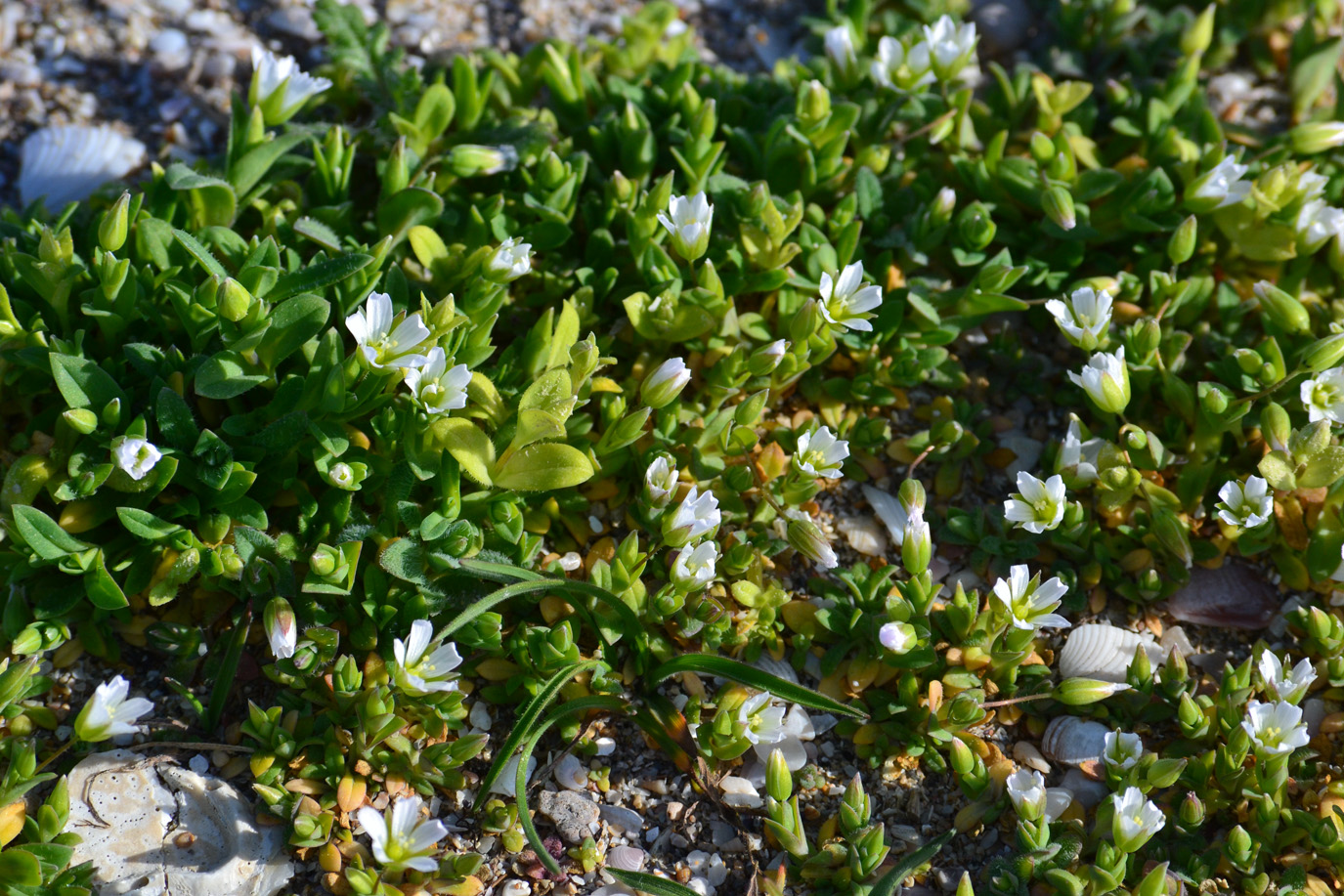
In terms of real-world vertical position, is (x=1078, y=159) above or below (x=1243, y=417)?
above

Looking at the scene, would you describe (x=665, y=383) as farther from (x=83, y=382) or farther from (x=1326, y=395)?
(x=1326, y=395)

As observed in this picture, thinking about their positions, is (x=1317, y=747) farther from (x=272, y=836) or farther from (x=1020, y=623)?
(x=272, y=836)

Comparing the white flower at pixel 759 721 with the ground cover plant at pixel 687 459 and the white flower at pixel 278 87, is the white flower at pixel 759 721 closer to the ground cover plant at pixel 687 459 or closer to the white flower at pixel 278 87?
the ground cover plant at pixel 687 459

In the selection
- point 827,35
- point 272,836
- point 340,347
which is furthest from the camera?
point 827,35

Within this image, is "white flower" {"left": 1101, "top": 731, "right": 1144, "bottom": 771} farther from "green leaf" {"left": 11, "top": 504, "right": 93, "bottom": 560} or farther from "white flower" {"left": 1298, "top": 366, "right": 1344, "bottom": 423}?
"green leaf" {"left": 11, "top": 504, "right": 93, "bottom": 560}

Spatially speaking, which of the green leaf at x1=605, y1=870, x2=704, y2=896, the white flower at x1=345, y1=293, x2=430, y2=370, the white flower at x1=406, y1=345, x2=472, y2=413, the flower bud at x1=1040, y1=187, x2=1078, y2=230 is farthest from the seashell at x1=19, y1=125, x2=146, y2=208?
the flower bud at x1=1040, y1=187, x2=1078, y2=230

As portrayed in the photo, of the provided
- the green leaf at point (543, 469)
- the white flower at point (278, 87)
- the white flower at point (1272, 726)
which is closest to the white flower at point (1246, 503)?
the white flower at point (1272, 726)

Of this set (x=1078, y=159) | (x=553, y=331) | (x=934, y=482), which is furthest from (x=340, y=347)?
(x=1078, y=159)
